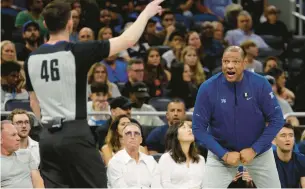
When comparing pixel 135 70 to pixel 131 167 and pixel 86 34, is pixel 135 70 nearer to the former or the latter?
pixel 86 34

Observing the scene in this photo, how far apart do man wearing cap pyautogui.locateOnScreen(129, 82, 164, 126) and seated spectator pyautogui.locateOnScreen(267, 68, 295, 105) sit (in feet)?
6.50

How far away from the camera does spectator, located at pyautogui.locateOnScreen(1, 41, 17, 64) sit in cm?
1185

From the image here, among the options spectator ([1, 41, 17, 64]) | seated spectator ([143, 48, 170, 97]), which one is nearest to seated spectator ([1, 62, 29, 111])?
spectator ([1, 41, 17, 64])

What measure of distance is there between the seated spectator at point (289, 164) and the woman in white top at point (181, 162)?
872 mm

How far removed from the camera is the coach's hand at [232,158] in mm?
7242

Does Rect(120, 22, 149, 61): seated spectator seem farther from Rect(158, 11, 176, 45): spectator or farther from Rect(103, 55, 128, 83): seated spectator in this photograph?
Rect(103, 55, 128, 83): seated spectator

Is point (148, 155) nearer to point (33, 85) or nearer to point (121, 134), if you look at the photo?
point (121, 134)

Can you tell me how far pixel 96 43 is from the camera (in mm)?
5730

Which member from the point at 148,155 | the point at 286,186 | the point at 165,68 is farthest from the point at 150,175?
the point at 165,68

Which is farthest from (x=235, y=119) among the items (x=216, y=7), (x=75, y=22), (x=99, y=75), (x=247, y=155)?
(x=216, y=7)

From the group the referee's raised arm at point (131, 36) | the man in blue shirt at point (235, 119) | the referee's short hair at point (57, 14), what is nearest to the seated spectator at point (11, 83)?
the man in blue shirt at point (235, 119)

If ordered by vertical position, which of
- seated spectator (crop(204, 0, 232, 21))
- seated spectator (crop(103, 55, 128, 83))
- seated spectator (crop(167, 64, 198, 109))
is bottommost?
seated spectator (crop(167, 64, 198, 109))

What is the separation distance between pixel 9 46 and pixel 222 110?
208 inches

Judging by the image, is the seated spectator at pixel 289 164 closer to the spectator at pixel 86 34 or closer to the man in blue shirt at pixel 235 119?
the man in blue shirt at pixel 235 119
